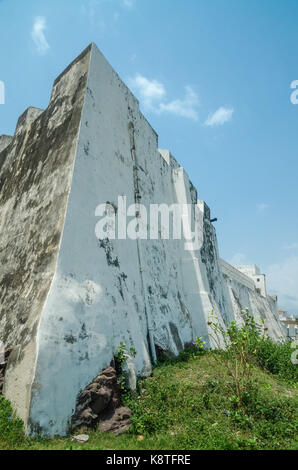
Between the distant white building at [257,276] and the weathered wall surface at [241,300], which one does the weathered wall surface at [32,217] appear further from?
the distant white building at [257,276]

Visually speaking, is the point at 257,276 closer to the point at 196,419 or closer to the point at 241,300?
the point at 241,300

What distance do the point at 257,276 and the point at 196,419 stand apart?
92.5 ft

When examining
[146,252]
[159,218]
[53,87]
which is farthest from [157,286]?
[53,87]

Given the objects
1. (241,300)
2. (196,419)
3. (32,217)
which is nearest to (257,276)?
(241,300)

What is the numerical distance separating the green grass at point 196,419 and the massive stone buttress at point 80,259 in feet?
1.03

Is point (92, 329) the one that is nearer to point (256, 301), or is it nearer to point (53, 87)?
point (53, 87)

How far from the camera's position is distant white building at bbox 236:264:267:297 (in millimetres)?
27584

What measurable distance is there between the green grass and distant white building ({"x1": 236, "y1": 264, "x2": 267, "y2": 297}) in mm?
24080

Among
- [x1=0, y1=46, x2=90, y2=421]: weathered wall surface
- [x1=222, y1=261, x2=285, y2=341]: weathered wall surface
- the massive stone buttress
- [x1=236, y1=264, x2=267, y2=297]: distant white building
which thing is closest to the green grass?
the massive stone buttress

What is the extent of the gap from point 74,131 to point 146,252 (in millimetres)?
2850

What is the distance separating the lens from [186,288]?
335 inches
